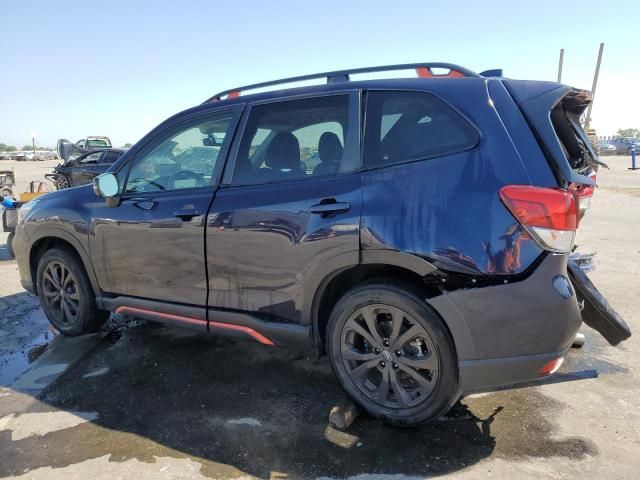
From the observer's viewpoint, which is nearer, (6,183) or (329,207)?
(329,207)

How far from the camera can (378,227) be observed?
2.67m

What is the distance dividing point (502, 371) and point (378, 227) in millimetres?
997

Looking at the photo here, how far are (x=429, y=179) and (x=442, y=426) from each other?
1.51m

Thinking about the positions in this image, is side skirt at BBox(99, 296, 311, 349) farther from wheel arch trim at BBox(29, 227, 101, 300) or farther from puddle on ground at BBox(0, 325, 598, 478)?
puddle on ground at BBox(0, 325, 598, 478)

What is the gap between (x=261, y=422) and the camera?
9.96 ft

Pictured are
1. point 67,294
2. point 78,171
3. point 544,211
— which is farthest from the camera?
point 78,171

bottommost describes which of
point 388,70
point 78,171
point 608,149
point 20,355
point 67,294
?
point 608,149

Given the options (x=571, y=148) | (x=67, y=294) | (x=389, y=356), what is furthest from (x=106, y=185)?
(x=571, y=148)

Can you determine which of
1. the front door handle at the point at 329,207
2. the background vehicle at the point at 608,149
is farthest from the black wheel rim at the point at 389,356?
the background vehicle at the point at 608,149

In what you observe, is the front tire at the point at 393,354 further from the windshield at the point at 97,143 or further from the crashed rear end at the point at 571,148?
the windshield at the point at 97,143

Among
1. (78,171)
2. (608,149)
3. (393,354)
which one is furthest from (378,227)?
(608,149)

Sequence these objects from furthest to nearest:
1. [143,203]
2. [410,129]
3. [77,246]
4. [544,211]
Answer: [77,246] → [143,203] → [410,129] → [544,211]

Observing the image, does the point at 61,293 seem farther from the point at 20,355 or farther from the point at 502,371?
the point at 502,371

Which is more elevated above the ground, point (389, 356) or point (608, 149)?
point (389, 356)
